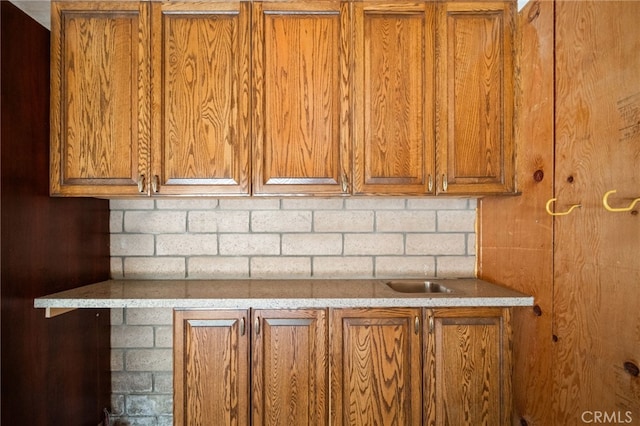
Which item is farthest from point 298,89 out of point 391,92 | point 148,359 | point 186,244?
point 148,359

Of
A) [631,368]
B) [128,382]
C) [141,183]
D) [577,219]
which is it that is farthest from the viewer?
[128,382]

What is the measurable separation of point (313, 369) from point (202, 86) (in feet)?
4.70

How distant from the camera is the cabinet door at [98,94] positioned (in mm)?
1540

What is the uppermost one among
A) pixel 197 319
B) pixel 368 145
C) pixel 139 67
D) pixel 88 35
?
pixel 88 35

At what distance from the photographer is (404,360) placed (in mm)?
1453

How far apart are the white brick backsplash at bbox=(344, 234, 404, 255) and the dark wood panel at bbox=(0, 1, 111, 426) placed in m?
1.45

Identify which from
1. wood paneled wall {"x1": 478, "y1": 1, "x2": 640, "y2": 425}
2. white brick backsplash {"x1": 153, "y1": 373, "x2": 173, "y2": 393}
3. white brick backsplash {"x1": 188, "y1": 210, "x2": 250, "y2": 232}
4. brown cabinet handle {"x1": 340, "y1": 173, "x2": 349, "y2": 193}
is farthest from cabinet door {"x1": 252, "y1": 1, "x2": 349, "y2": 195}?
white brick backsplash {"x1": 153, "y1": 373, "x2": 173, "y2": 393}

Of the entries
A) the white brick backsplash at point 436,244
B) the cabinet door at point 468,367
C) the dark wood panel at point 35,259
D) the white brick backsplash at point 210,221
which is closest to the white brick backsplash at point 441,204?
the white brick backsplash at point 436,244

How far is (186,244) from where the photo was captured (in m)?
1.91

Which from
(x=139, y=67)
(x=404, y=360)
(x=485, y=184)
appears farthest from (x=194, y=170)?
(x=485, y=184)

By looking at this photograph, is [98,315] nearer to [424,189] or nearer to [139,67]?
[139,67]

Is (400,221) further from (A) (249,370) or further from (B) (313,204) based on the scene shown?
(A) (249,370)

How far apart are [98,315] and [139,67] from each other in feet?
4.46

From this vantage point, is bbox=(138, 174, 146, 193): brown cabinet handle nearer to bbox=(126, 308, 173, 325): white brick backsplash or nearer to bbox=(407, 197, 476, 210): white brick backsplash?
bbox=(126, 308, 173, 325): white brick backsplash
